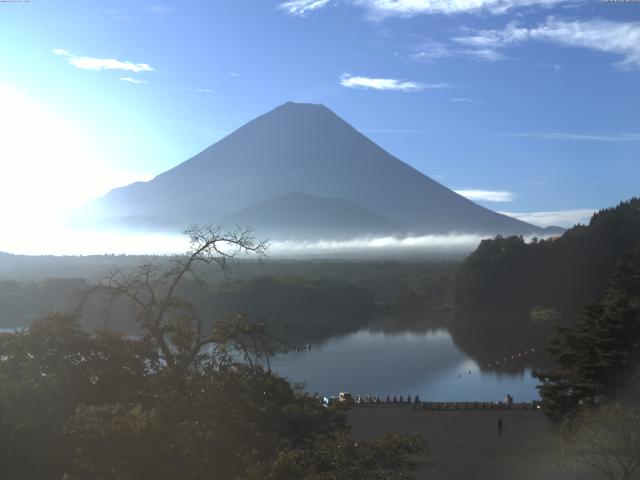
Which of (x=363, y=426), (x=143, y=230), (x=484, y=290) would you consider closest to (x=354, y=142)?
(x=143, y=230)

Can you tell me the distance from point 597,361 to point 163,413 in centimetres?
804

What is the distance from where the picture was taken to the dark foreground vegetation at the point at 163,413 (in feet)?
12.4

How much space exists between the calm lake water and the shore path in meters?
2.47

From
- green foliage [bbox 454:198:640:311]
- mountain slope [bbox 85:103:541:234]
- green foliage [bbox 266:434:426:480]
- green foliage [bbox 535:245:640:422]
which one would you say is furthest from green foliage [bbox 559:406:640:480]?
mountain slope [bbox 85:103:541:234]

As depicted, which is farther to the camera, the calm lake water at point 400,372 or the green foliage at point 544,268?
the green foliage at point 544,268

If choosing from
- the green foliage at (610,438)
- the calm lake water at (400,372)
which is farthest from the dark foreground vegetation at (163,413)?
the calm lake water at (400,372)

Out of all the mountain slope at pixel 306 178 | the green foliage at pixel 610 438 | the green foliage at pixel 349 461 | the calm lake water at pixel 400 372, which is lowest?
the calm lake water at pixel 400 372

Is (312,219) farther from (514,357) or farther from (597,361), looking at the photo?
(597,361)

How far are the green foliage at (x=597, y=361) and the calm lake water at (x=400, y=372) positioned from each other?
501cm

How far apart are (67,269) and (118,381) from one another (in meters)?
56.6

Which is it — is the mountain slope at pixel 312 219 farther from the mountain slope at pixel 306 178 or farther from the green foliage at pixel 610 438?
the green foliage at pixel 610 438

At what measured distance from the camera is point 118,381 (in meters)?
5.35

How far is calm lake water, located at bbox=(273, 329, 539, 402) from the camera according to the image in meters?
18.0

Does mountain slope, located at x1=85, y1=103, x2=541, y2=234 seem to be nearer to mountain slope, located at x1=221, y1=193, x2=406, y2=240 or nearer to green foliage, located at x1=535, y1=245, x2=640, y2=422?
mountain slope, located at x1=221, y1=193, x2=406, y2=240
